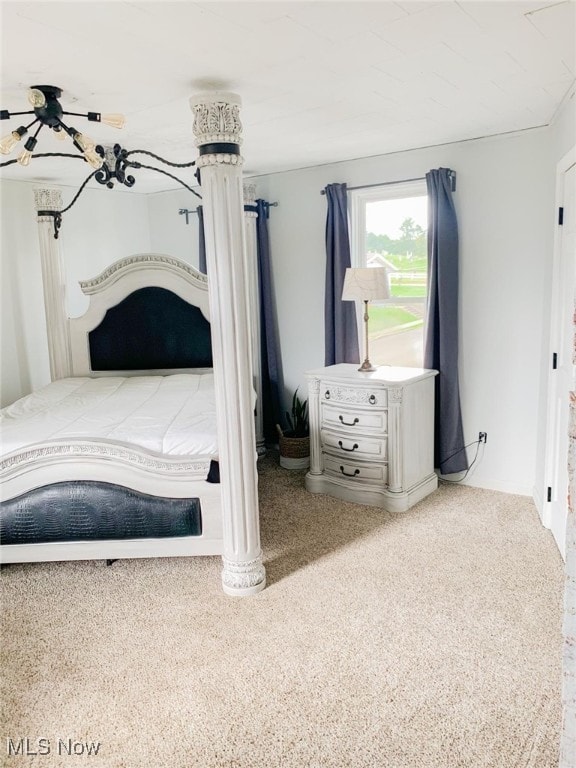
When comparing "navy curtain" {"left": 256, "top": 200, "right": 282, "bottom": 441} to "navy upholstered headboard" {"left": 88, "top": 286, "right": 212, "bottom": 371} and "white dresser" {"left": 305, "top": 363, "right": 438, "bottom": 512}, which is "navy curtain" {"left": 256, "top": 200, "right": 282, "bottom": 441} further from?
"white dresser" {"left": 305, "top": 363, "right": 438, "bottom": 512}

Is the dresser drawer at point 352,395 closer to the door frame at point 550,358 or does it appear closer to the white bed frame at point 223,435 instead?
the door frame at point 550,358

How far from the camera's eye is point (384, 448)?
3.69 meters

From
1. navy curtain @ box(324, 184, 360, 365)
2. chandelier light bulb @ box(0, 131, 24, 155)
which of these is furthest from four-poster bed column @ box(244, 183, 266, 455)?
chandelier light bulb @ box(0, 131, 24, 155)

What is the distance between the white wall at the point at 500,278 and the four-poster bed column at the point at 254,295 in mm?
858

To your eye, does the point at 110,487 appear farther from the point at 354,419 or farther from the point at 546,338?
the point at 546,338

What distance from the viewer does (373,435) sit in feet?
12.2

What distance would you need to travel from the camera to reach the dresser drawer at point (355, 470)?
3.73 m

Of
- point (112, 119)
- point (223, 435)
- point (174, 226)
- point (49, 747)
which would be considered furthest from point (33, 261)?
point (49, 747)

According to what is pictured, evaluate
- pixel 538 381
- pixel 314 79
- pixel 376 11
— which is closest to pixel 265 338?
pixel 538 381

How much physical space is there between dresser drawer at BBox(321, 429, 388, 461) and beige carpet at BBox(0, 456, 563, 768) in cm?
56

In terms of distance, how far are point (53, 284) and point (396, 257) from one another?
2654 mm

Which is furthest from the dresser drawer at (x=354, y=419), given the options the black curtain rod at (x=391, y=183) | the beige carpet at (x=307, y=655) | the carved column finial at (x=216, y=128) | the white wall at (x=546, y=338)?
the carved column finial at (x=216, y=128)

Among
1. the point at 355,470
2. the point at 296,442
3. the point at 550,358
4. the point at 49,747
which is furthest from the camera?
the point at 296,442

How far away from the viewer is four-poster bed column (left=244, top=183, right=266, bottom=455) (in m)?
4.55
